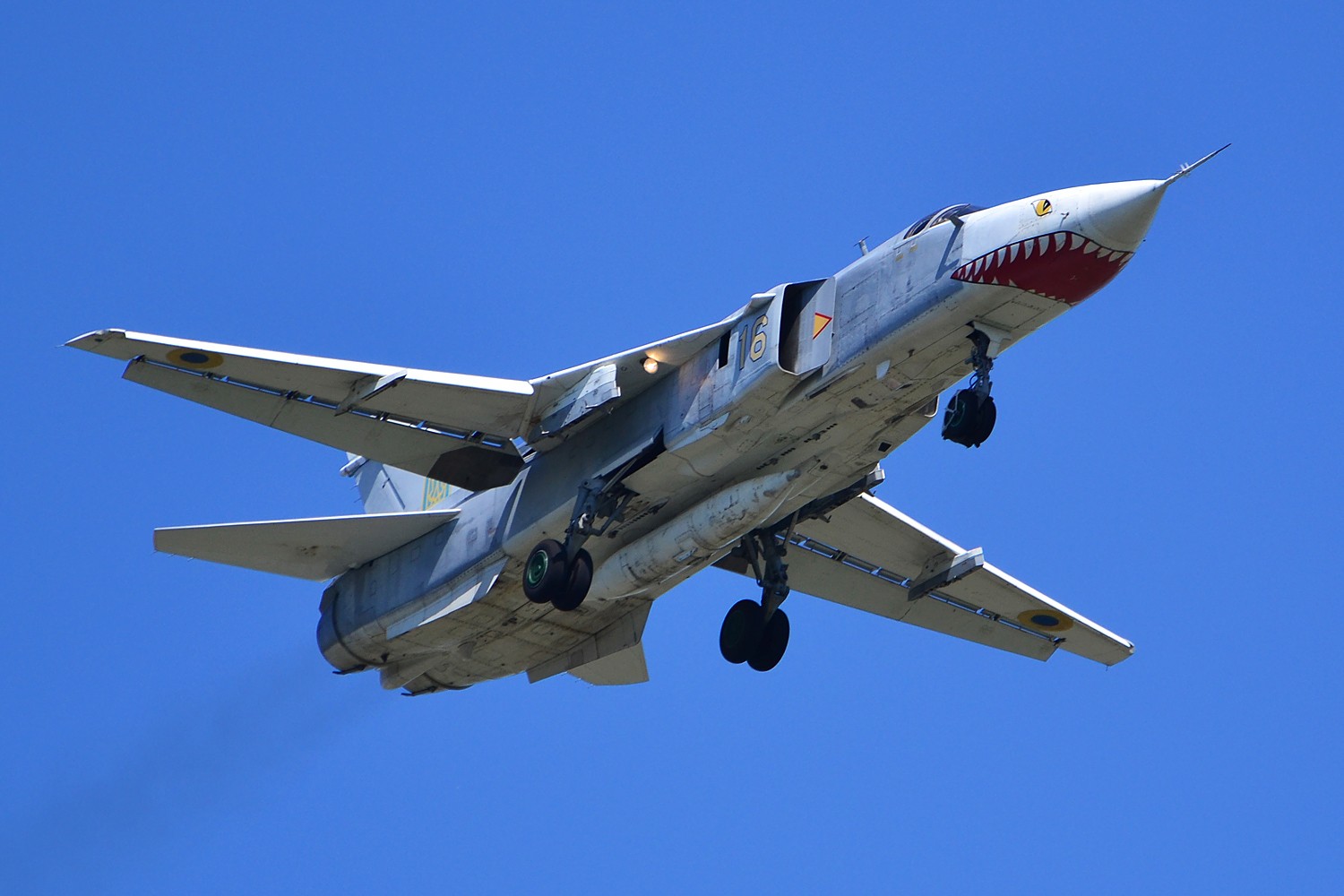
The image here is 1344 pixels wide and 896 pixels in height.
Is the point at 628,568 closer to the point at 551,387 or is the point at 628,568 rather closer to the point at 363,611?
the point at 551,387

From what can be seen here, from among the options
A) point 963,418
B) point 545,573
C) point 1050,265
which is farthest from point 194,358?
point 1050,265

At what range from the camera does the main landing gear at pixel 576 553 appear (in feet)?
86.6

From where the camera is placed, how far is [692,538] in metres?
26.5

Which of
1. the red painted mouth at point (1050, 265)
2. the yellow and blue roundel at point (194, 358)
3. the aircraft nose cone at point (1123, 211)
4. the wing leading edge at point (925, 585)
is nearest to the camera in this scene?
the aircraft nose cone at point (1123, 211)

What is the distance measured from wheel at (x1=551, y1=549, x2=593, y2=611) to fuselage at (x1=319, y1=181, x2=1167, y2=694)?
2.75 ft

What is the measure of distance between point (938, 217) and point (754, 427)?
140 inches

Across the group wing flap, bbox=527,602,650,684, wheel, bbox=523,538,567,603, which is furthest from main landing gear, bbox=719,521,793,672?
wheel, bbox=523,538,567,603

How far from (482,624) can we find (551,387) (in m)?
4.10

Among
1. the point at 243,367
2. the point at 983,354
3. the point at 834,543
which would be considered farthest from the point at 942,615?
the point at 243,367

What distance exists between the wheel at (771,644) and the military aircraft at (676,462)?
30 millimetres

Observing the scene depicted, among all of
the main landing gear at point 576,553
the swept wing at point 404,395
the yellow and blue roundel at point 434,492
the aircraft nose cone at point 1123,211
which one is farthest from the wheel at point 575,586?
the aircraft nose cone at point 1123,211

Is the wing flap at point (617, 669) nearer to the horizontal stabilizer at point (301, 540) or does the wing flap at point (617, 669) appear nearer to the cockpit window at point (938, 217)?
the horizontal stabilizer at point (301, 540)

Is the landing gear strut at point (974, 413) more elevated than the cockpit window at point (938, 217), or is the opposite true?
the cockpit window at point (938, 217)

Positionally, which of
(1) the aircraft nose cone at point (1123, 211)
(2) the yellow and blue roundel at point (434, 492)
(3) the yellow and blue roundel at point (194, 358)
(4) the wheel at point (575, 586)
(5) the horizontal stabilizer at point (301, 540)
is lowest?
(4) the wheel at point (575, 586)
